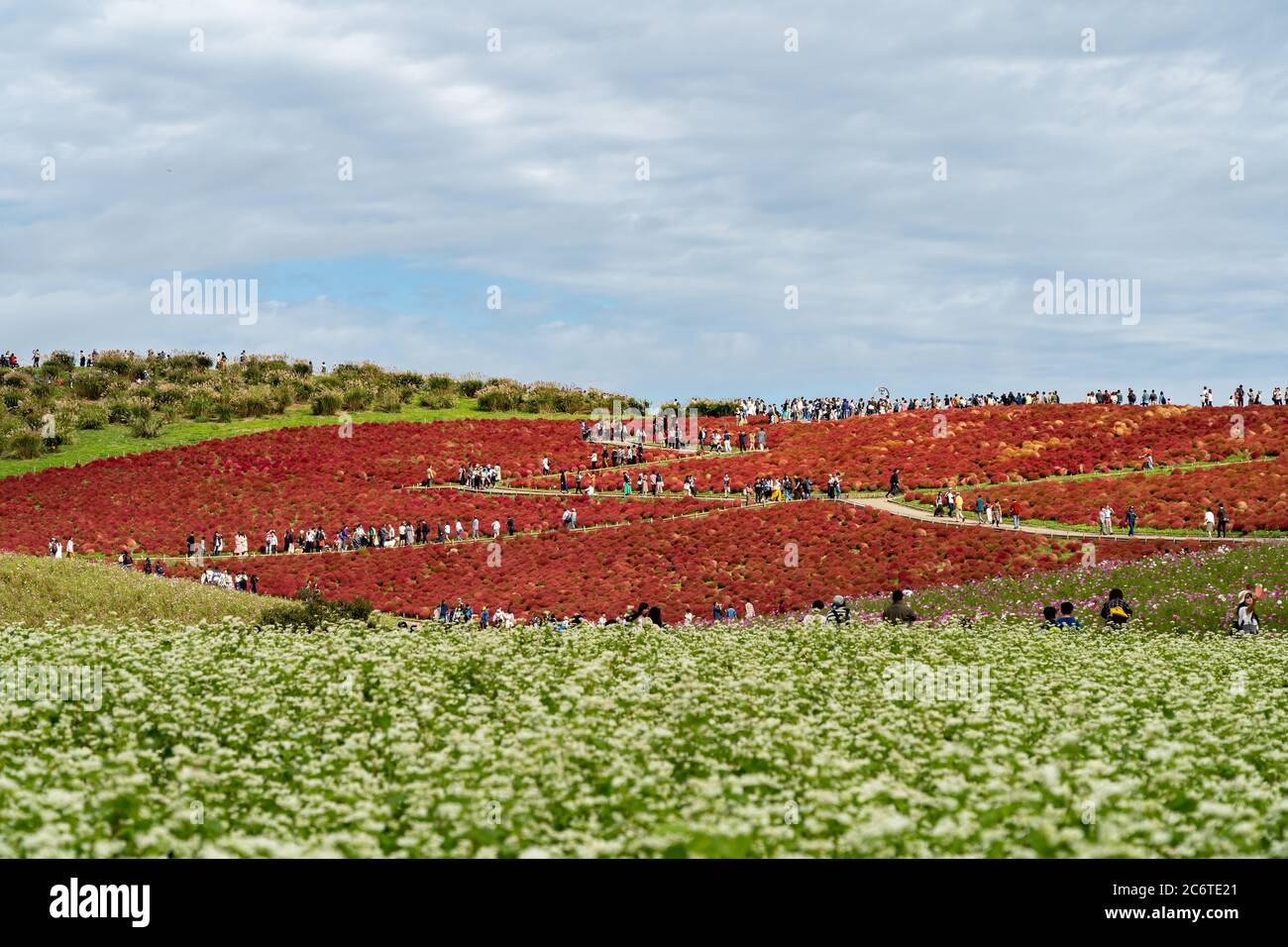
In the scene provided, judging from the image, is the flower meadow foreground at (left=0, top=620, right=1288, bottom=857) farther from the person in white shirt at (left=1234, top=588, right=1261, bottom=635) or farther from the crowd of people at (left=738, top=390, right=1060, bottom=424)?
the crowd of people at (left=738, top=390, right=1060, bottom=424)

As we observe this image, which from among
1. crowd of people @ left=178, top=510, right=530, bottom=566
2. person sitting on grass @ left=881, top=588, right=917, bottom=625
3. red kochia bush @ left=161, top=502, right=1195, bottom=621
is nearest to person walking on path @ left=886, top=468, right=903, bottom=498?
red kochia bush @ left=161, top=502, right=1195, bottom=621

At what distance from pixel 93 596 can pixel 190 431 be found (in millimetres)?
42799

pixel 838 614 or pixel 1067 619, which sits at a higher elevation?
pixel 838 614

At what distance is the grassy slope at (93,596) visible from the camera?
29.6m

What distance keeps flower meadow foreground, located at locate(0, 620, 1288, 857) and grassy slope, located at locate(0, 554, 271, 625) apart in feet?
24.2

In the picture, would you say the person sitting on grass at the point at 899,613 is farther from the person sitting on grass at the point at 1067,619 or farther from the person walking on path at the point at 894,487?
the person walking on path at the point at 894,487

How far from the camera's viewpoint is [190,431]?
234 feet

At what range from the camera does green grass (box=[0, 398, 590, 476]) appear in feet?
213

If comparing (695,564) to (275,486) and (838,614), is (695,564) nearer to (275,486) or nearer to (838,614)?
(838,614)

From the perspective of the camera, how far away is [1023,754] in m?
13.6

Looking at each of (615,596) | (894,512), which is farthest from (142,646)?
(894,512)

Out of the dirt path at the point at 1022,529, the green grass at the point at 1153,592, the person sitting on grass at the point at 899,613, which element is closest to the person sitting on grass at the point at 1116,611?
the green grass at the point at 1153,592

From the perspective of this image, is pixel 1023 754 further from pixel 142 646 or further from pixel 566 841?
pixel 142 646

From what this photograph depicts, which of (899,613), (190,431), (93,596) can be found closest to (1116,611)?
(899,613)
